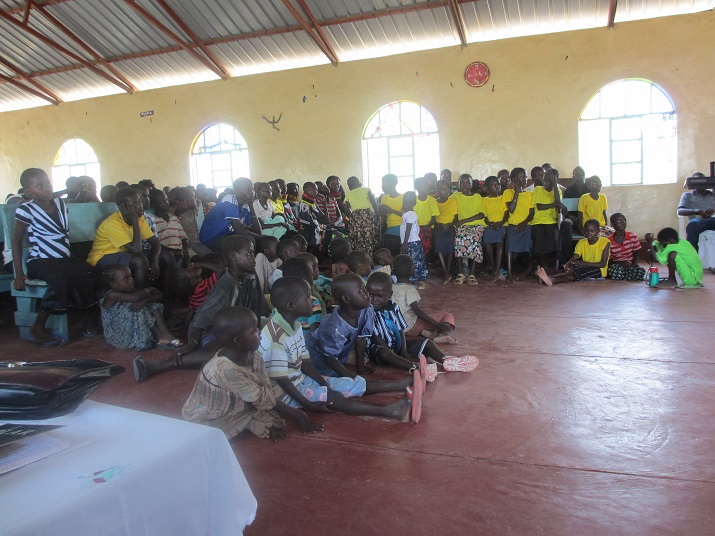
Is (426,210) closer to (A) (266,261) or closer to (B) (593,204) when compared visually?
(B) (593,204)

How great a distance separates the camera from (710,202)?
290 inches

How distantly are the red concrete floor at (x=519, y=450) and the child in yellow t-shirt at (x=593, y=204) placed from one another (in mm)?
3369

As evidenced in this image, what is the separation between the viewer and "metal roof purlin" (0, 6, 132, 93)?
9.40m

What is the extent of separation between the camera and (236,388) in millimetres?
2156

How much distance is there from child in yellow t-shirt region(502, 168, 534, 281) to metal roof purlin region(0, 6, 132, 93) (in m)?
8.63

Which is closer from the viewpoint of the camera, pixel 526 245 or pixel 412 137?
pixel 526 245

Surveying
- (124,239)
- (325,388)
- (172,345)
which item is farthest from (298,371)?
(124,239)

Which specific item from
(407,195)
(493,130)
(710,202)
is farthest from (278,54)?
(710,202)

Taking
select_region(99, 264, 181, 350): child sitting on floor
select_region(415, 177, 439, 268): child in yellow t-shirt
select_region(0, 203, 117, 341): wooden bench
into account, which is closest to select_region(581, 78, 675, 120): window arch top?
select_region(415, 177, 439, 268): child in yellow t-shirt

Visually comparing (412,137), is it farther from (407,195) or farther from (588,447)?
(588,447)

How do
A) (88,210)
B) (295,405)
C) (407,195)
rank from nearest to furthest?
(295,405) → (88,210) → (407,195)

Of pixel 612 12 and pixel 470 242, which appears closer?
pixel 470 242

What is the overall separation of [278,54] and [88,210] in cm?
681

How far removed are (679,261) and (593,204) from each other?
1.43 metres
